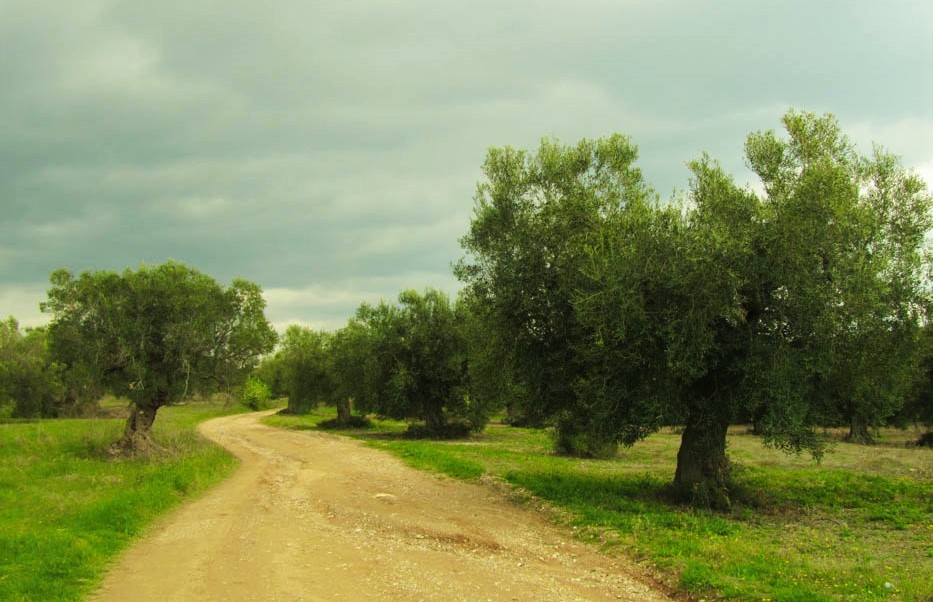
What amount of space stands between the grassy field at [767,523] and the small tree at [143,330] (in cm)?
1074

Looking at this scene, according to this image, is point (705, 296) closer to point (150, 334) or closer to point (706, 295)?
point (706, 295)

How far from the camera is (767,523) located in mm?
14680

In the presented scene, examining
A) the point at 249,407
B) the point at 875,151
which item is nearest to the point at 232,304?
the point at 875,151

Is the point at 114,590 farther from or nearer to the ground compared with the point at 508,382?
nearer to the ground

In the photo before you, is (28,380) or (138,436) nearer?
(138,436)

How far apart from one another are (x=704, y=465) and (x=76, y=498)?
17279 millimetres

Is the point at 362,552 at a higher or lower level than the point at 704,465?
lower

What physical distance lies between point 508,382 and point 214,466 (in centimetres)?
1254

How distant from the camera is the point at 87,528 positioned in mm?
13422

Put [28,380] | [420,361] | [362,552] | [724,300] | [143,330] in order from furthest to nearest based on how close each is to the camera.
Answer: [28,380]
[420,361]
[143,330]
[724,300]
[362,552]

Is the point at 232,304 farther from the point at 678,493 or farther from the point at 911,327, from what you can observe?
the point at 911,327

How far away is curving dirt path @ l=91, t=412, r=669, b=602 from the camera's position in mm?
9359

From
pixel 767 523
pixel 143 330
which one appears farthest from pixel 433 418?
pixel 767 523

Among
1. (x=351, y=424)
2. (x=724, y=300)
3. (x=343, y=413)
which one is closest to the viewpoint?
(x=724, y=300)
